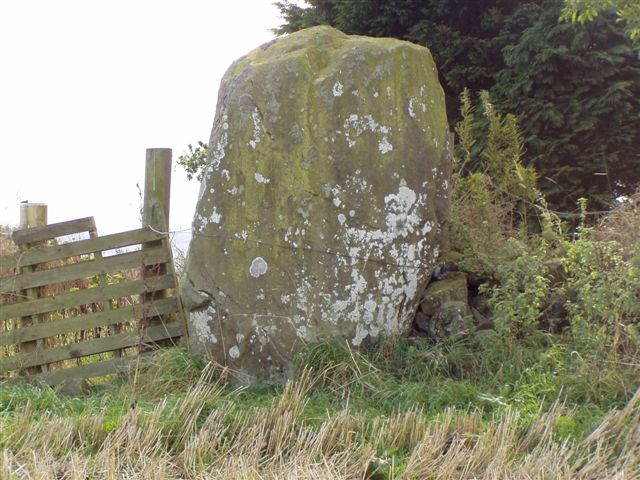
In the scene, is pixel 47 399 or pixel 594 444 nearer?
pixel 594 444

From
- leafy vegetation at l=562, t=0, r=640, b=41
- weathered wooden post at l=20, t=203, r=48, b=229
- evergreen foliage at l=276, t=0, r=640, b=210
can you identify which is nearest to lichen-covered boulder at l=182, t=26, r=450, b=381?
weathered wooden post at l=20, t=203, r=48, b=229

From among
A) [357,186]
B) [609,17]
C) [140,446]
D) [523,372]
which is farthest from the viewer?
[609,17]

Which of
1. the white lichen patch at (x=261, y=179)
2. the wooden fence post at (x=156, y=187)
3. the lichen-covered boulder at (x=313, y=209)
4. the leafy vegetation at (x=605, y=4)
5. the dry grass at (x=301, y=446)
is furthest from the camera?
the leafy vegetation at (x=605, y=4)

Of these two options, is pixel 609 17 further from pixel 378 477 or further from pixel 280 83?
pixel 378 477

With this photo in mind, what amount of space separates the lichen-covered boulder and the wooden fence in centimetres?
62

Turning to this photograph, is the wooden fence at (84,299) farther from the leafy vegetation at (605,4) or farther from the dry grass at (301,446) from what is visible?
the leafy vegetation at (605,4)

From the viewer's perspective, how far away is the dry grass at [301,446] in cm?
394

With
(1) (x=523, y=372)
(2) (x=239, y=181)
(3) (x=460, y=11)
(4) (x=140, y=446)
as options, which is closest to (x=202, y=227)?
(2) (x=239, y=181)

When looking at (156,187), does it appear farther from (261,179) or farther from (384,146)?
(384,146)

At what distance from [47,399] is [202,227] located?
5.81 feet

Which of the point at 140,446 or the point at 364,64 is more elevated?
the point at 364,64

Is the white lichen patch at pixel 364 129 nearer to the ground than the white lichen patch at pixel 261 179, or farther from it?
farther from it

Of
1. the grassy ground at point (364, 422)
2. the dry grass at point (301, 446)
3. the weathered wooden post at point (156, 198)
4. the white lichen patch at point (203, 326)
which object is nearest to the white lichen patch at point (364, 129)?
the grassy ground at point (364, 422)

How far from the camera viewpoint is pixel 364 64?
20.2ft
